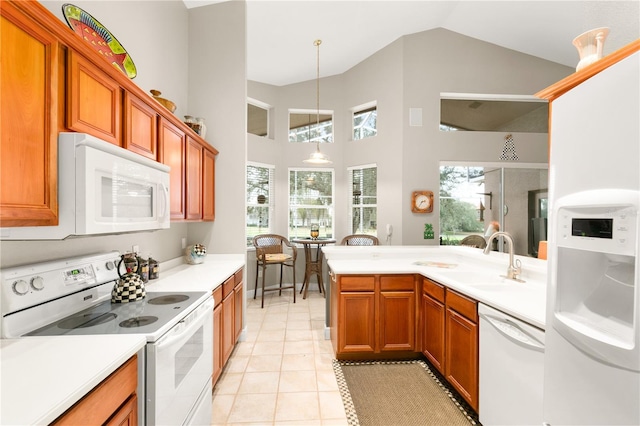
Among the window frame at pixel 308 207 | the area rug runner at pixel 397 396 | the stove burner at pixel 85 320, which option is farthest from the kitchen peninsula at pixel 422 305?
the window frame at pixel 308 207

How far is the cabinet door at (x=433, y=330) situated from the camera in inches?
89.6

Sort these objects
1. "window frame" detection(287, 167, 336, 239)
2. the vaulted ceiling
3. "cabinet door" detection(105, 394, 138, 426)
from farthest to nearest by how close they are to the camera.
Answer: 1. "window frame" detection(287, 167, 336, 239)
2. the vaulted ceiling
3. "cabinet door" detection(105, 394, 138, 426)

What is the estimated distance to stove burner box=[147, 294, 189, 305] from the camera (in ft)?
5.52

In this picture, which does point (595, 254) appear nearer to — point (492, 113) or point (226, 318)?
point (226, 318)

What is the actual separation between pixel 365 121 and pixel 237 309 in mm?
4154

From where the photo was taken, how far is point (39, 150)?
3.34 ft

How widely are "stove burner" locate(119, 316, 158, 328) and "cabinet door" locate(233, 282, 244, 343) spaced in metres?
1.37

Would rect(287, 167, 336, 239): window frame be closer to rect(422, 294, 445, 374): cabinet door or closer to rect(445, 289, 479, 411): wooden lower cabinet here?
rect(422, 294, 445, 374): cabinet door

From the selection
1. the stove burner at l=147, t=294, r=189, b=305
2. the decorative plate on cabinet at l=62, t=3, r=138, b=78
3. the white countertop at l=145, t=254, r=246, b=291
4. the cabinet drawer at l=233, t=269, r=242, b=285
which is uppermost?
the decorative plate on cabinet at l=62, t=3, r=138, b=78

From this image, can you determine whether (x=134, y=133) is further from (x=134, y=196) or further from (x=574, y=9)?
(x=574, y=9)

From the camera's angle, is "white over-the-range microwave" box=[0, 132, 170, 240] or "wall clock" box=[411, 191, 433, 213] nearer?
"white over-the-range microwave" box=[0, 132, 170, 240]

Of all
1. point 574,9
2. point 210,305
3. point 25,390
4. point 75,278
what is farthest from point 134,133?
point 574,9

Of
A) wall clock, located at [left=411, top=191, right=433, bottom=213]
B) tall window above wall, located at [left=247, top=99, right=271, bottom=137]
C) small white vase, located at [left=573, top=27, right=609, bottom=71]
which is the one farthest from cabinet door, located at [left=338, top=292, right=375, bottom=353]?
tall window above wall, located at [left=247, top=99, right=271, bottom=137]

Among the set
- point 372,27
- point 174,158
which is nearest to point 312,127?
point 372,27
